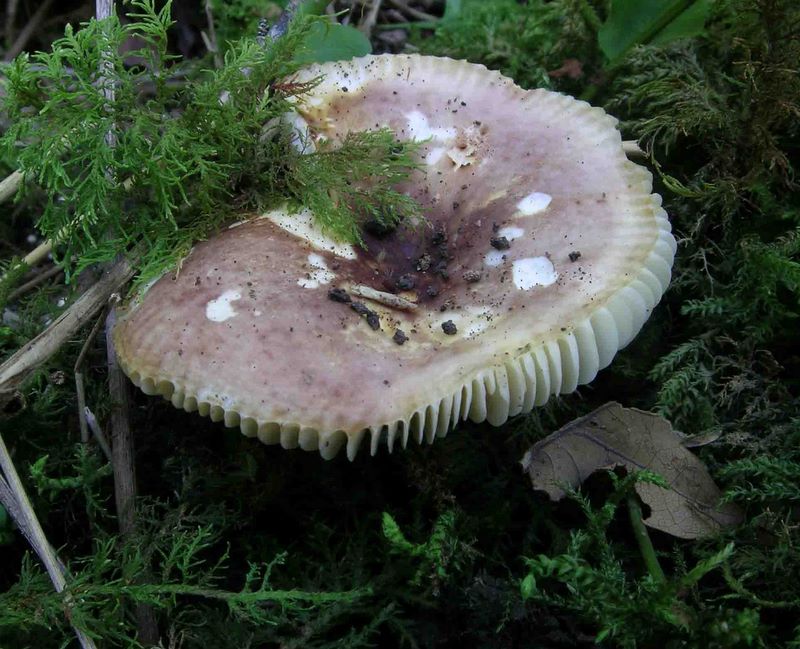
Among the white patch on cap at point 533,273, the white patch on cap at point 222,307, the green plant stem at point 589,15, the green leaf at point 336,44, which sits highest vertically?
the green leaf at point 336,44

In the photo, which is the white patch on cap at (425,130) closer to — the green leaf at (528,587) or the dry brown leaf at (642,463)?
the dry brown leaf at (642,463)

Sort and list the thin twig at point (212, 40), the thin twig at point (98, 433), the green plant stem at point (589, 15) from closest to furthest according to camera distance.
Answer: the thin twig at point (98, 433) → the green plant stem at point (589, 15) → the thin twig at point (212, 40)

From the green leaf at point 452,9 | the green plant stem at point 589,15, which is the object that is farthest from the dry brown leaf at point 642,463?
the green leaf at point 452,9

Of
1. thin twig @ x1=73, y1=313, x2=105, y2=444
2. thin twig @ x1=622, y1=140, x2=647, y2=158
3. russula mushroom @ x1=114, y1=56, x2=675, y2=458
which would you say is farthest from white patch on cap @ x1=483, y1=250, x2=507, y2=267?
thin twig @ x1=73, y1=313, x2=105, y2=444

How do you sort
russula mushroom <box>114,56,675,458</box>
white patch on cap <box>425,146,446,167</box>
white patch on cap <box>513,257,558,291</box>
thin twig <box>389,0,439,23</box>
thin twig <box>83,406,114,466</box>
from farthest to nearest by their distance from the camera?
1. thin twig <box>389,0,439,23</box>
2. white patch on cap <box>425,146,446,167</box>
3. thin twig <box>83,406,114,466</box>
4. white patch on cap <box>513,257,558,291</box>
5. russula mushroom <box>114,56,675,458</box>

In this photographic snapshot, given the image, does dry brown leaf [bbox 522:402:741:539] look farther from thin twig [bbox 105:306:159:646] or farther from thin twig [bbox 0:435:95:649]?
thin twig [bbox 0:435:95:649]

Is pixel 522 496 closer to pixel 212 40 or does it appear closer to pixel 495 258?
pixel 495 258
